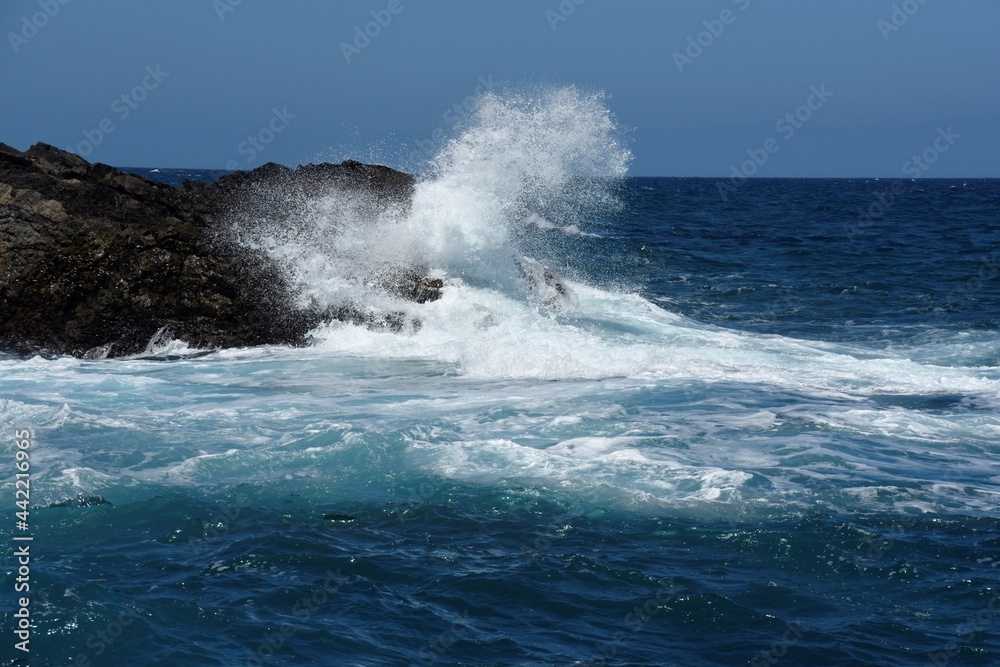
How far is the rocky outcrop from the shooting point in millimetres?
12570

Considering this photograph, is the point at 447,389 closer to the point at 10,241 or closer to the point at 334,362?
the point at 334,362

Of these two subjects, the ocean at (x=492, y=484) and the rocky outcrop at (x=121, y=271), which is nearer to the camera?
the ocean at (x=492, y=484)

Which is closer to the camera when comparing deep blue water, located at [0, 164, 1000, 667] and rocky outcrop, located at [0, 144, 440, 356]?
deep blue water, located at [0, 164, 1000, 667]

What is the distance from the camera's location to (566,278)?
65.9 feet

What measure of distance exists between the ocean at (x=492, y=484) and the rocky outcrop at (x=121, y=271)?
1.27 feet

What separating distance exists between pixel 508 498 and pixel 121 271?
7.72 metres

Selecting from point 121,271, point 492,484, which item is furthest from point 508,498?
point 121,271

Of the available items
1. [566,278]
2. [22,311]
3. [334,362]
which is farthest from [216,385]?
[566,278]

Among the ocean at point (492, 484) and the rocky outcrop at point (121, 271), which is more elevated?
the rocky outcrop at point (121, 271)

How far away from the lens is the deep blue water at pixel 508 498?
519 cm

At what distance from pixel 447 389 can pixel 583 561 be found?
16.3 feet

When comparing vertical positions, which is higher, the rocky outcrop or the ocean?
the rocky outcrop

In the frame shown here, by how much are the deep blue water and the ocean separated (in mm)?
26

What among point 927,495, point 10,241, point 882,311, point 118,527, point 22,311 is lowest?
point 118,527
